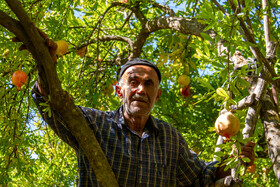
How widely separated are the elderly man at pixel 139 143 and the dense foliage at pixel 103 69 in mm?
324

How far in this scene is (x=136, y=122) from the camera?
232cm

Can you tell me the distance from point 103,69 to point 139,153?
2.31 metres

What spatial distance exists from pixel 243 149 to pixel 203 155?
269cm

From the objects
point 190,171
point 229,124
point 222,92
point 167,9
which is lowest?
point 190,171

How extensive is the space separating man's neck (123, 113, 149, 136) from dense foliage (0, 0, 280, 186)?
390mm

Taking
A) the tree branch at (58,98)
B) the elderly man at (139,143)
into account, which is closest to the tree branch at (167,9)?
the elderly man at (139,143)

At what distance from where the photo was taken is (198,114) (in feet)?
16.0

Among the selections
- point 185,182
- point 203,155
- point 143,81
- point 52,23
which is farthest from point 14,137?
point 203,155

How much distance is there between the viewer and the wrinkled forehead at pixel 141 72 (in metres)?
2.37

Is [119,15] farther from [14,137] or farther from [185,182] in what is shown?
[185,182]

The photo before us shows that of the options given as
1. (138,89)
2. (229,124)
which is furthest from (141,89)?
(229,124)

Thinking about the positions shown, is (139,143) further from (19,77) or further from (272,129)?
(19,77)

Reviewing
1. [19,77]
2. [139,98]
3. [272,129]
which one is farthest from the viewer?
[19,77]

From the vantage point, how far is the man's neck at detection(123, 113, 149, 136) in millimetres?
2309
